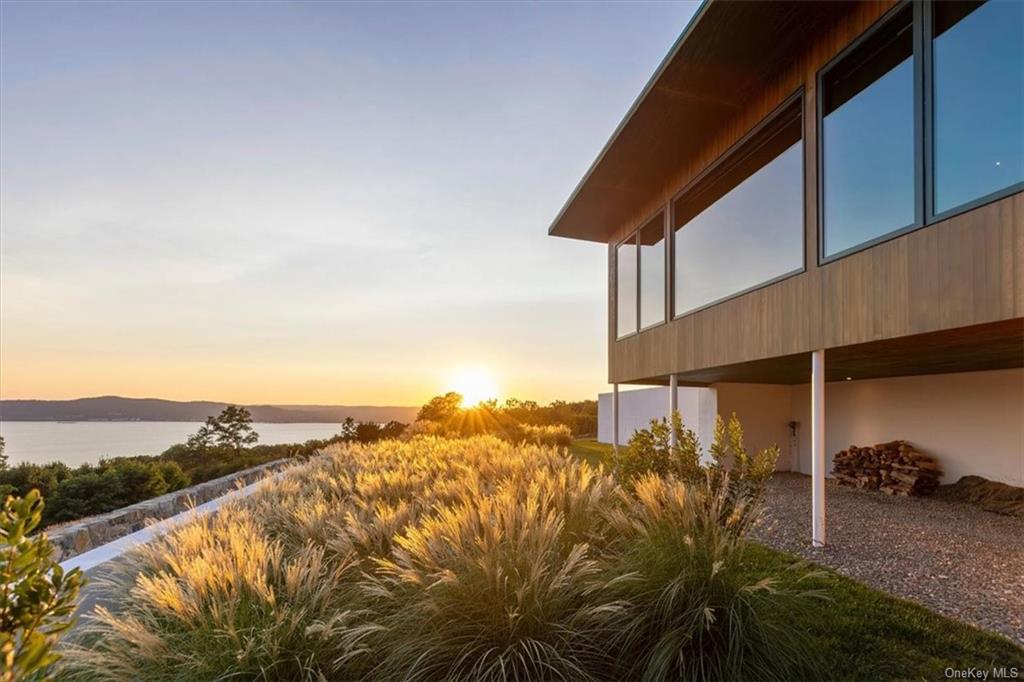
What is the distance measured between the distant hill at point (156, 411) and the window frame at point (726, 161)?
38.9 feet

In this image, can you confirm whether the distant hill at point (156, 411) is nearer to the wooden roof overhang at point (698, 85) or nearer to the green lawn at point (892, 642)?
the wooden roof overhang at point (698, 85)

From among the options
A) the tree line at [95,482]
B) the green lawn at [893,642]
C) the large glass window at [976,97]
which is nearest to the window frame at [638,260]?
the large glass window at [976,97]

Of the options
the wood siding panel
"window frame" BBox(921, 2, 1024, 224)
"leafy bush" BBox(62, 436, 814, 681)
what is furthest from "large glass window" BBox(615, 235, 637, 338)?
"leafy bush" BBox(62, 436, 814, 681)

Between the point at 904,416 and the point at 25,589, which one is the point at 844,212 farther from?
the point at 25,589

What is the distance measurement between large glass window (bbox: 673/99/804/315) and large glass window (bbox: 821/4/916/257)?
19.5 inches

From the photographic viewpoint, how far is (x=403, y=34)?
764 centimetres

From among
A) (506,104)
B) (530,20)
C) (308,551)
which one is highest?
(530,20)

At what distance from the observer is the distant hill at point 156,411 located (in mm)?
13453

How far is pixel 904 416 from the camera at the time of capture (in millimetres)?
8453

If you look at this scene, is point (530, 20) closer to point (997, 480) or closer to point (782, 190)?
point (782, 190)

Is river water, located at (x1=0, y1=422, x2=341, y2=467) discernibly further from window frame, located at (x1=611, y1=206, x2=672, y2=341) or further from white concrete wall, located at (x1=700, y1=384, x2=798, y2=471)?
white concrete wall, located at (x1=700, y1=384, x2=798, y2=471)

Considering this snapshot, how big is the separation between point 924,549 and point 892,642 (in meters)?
2.53

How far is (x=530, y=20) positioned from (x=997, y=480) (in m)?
9.11

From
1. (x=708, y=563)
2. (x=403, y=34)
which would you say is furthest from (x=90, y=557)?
(x=403, y=34)
